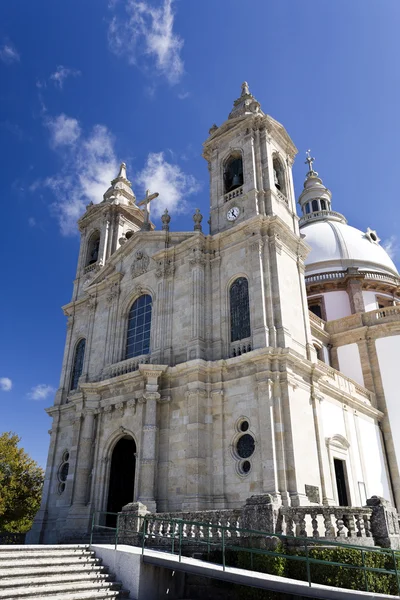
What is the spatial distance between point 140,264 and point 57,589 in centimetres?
1624

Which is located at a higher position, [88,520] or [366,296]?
[366,296]

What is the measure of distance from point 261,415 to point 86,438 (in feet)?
28.4

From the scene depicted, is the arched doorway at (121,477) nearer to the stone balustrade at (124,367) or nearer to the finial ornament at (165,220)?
the stone balustrade at (124,367)

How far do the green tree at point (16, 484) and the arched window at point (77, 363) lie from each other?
9266mm

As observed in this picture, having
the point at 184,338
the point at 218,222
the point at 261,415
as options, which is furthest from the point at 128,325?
the point at 261,415

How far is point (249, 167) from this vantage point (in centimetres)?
2195

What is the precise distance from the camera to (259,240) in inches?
768

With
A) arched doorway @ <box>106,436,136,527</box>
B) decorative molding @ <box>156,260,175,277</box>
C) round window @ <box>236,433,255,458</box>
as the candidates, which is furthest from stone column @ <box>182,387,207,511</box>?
decorative molding @ <box>156,260,175,277</box>

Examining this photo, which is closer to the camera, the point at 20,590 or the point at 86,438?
the point at 20,590

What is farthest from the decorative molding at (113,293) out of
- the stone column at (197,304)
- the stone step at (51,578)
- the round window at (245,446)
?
the stone step at (51,578)

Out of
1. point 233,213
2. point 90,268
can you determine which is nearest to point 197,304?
point 233,213

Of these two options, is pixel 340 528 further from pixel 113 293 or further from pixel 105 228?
pixel 105 228

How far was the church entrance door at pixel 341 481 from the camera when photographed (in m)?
20.0

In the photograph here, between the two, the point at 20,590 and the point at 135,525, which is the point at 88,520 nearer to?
the point at 135,525
